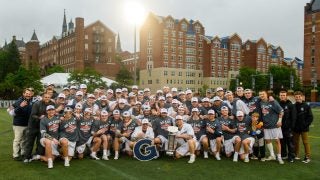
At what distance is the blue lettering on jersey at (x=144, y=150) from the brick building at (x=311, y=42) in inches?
3117

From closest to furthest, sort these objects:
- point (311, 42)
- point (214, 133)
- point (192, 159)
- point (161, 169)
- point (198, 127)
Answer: point (161, 169) → point (192, 159) → point (214, 133) → point (198, 127) → point (311, 42)

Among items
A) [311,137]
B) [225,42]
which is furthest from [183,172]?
[225,42]

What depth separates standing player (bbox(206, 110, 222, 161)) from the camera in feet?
31.6

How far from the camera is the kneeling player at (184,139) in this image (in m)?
9.43

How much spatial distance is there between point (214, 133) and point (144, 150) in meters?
1.86

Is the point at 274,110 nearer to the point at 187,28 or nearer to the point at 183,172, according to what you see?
the point at 183,172

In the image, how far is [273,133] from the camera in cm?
934

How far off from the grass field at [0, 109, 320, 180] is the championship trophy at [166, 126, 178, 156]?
0.20 m

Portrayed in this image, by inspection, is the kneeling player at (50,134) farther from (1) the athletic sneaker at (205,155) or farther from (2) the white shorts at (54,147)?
(1) the athletic sneaker at (205,155)

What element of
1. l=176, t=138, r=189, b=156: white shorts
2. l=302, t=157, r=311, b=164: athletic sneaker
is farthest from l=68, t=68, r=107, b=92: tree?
l=302, t=157, r=311, b=164: athletic sneaker

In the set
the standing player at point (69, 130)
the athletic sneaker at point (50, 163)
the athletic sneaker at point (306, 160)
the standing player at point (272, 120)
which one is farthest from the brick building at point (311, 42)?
the athletic sneaker at point (50, 163)

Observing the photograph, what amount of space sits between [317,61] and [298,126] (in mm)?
79957

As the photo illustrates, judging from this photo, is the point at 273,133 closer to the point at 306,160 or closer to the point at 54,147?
the point at 306,160

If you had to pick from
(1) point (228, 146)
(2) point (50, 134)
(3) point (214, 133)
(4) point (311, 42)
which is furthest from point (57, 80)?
(4) point (311, 42)
